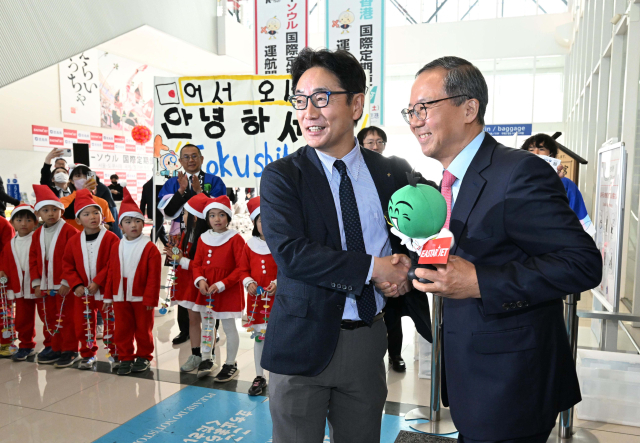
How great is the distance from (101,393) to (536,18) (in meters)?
13.1

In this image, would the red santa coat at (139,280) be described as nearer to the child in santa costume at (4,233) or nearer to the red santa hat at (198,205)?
the red santa hat at (198,205)

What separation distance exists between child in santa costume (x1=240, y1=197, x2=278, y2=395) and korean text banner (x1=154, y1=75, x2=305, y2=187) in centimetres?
78

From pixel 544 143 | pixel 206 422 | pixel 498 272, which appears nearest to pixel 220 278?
pixel 206 422

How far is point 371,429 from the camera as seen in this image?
5.09ft

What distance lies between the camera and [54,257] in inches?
159

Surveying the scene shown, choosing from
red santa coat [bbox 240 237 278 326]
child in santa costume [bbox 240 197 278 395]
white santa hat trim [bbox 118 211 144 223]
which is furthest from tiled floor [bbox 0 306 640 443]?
white santa hat trim [bbox 118 211 144 223]

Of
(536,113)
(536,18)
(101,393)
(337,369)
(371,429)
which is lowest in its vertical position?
(101,393)

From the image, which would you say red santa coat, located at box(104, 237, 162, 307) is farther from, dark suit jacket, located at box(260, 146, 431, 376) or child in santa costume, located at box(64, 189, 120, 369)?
dark suit jacket, located at box(260, 146, 431, 376)

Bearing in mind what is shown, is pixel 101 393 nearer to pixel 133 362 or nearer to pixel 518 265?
pixel 133 362

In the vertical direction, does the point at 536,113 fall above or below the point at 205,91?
above

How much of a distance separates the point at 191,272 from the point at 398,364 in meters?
1.82

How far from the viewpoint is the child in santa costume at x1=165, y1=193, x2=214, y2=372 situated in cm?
382

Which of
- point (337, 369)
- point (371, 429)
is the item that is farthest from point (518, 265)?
point (371, 429)

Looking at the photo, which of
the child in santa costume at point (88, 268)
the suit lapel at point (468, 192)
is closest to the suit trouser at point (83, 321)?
the child in santa costume at point (88, 268)
